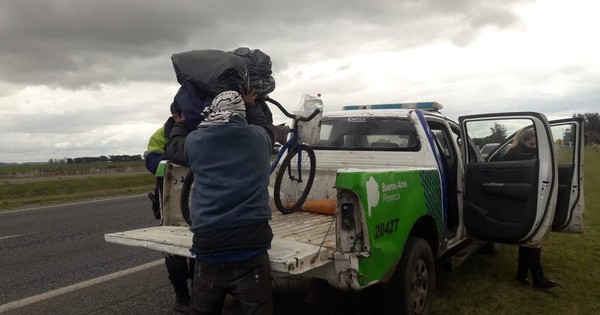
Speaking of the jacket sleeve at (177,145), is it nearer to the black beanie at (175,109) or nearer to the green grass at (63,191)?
the black beanie at (175,109)

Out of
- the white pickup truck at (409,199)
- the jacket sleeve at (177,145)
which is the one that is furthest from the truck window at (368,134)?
the jacket sleeve at (177,145)

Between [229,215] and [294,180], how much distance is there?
8.38 feet

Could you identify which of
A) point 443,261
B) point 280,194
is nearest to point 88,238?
point 280,194

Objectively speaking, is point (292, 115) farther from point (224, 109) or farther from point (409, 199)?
point (224, 109)

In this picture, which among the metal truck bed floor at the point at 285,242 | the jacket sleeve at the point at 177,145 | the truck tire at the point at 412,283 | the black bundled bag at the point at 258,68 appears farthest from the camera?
the black bundled bag at the point at 258,68

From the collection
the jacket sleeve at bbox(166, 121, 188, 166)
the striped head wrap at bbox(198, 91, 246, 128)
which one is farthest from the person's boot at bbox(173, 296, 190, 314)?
the striped head wrap at bbox(198, 91, 246, 128)

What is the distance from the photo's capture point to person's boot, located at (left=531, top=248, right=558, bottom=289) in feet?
17.4

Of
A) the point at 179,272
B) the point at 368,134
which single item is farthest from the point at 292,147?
the point at 179,272

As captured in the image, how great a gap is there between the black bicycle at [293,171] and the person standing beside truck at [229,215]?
1.77 metres

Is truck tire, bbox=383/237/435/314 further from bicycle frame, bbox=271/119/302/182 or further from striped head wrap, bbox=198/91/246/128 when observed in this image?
striped head wrap, bbox=198/91/246/128

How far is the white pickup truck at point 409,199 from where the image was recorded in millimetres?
3203

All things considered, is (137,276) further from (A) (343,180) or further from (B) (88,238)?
(A) (343,180)

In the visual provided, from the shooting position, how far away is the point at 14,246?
26.0 ft

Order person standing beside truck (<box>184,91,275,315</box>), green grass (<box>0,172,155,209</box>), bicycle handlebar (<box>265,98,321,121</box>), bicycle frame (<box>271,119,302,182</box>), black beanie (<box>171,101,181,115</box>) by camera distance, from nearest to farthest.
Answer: person standing beside truck (<box>184,91,275,315</box>), black beanie (<box>171,101,181,115</box>), bicycle handlebar (<box>265,98,321,121</box>), bicycle frame (<box>271,119,302,182</box>), green grass (<box>0,172,155,209</box>)
